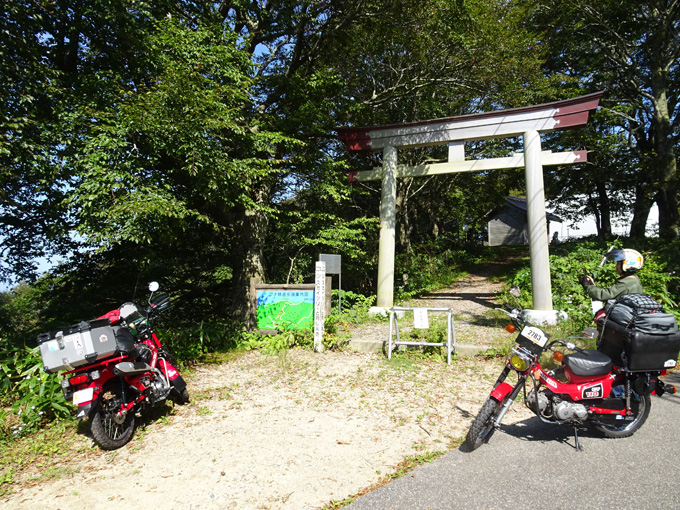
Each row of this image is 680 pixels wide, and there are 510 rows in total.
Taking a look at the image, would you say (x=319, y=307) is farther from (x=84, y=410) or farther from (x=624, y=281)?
(x=624, y=281)

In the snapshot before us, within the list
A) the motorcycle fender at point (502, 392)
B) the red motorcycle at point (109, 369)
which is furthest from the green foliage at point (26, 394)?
the motorcycle fender at point (502, 392)

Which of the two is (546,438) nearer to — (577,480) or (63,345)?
(577,480)

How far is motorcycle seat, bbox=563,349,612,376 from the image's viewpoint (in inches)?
137

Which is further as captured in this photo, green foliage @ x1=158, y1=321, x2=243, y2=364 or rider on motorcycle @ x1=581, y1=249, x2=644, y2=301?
green foliage @ x1=158, y1=321, x2=243, y2=364

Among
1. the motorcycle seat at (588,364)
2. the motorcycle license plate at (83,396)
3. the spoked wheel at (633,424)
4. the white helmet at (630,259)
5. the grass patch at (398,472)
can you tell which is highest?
the white helmet at (630,259)

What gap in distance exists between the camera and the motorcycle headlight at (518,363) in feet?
11.3

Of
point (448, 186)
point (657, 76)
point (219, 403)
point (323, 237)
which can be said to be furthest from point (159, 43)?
point (657, 76)

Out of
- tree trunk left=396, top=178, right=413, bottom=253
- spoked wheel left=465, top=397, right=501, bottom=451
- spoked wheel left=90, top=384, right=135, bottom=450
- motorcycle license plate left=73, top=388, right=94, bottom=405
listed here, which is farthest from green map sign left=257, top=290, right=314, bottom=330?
tree trunk left=396, top=178, right=413, bottom=253

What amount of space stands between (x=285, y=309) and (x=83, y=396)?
471 centimetres

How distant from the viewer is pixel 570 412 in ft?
11.1

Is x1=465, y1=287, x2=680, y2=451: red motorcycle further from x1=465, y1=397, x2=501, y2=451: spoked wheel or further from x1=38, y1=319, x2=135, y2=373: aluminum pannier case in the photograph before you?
x1=38, y1=319, x2=135, y2=373: aluminum pannier case

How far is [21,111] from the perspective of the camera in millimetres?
5758

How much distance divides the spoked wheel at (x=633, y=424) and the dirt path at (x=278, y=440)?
32.9 inches

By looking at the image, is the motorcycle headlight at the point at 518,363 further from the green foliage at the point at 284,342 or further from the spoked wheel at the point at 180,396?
the green foliage at the point at 284,342
